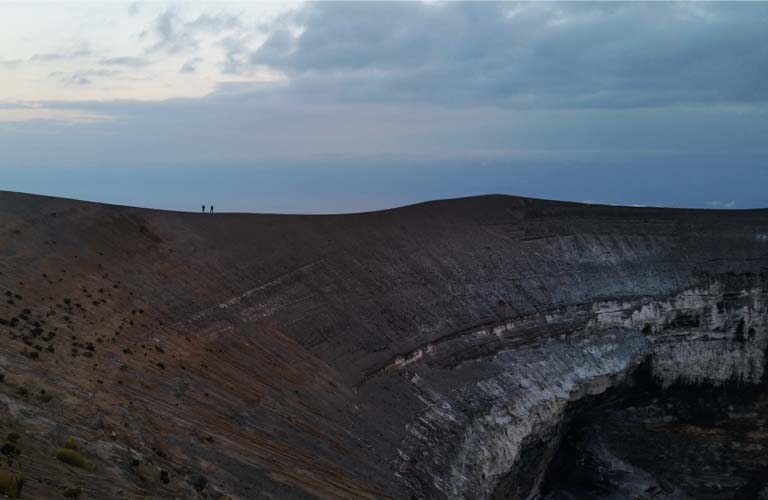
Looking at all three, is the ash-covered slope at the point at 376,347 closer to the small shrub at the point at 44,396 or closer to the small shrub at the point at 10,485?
the small shrub at the point at 44,396

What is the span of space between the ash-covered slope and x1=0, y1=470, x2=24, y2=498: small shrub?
0.49 m

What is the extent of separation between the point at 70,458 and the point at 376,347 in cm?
1909

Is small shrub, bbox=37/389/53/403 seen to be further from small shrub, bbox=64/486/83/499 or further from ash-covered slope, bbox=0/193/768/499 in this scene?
small shrub, bbox=64/486/83/499

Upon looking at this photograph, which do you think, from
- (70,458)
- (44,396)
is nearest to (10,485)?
(70,458)

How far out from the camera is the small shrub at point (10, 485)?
1128cm

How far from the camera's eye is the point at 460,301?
38.2 meters

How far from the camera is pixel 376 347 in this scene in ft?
106

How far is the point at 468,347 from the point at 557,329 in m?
6.86

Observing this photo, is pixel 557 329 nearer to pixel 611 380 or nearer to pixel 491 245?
pixel 611 380

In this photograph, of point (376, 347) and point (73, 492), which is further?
point (376, 347)

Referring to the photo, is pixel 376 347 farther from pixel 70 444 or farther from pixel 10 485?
pixel 10 485

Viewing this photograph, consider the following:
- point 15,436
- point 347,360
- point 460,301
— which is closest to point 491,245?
point 460,301

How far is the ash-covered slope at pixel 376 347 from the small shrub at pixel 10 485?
1.62 ft

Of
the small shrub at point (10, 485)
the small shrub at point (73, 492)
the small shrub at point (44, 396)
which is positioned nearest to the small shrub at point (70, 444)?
the small shrub at point (73, 492)
